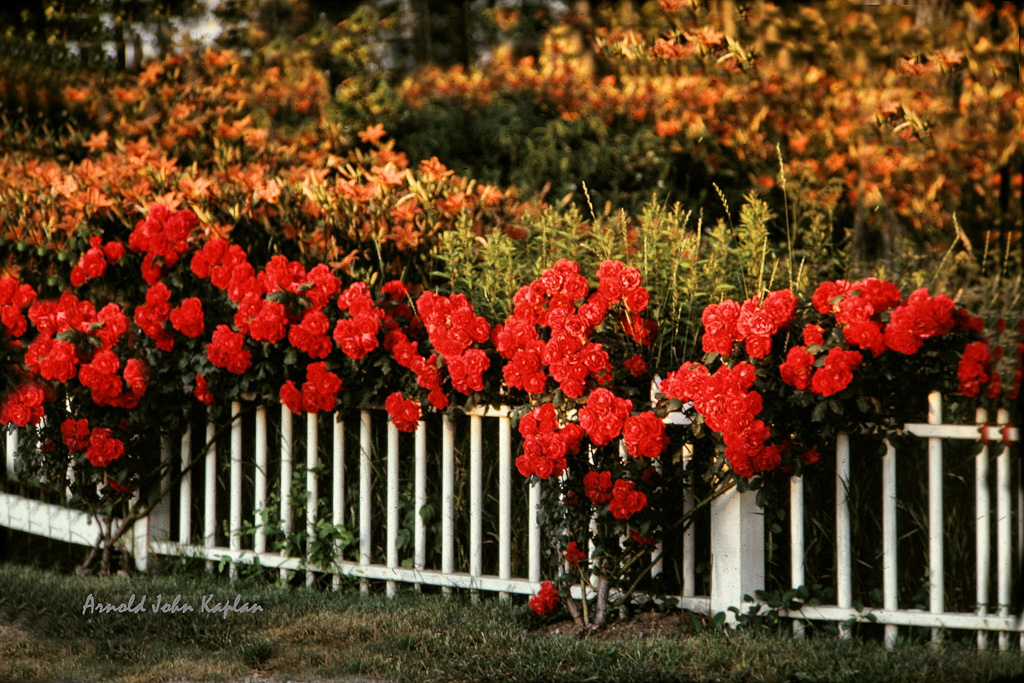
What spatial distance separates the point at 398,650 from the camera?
3.22 m

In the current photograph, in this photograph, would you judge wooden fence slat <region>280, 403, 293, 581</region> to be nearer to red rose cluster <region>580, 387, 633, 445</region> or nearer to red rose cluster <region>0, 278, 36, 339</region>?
red rose cluster <region>0, 278, 36, 339</region>

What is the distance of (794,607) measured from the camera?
3363 mm

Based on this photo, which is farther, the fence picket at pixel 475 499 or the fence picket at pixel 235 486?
the fence picket at pixel 235 486

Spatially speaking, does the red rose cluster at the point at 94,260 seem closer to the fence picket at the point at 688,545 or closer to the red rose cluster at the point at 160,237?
the red rose cluster at the point at 160,237

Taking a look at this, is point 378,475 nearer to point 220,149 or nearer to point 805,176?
point 220,149

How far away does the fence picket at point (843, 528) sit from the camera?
3336mm

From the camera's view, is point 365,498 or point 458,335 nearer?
point 458,335

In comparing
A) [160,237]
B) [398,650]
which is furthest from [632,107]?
[398,650]

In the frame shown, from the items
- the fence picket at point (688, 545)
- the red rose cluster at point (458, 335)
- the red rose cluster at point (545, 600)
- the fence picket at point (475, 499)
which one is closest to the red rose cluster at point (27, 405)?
the red rose cluster at point (458, 335)

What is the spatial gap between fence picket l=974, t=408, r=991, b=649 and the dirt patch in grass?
0.98m

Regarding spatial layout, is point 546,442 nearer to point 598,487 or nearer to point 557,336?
point 598,487

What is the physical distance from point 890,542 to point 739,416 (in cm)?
81

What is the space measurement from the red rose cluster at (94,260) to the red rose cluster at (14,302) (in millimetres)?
240

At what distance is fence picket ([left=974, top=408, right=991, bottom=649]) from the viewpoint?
323 cm
